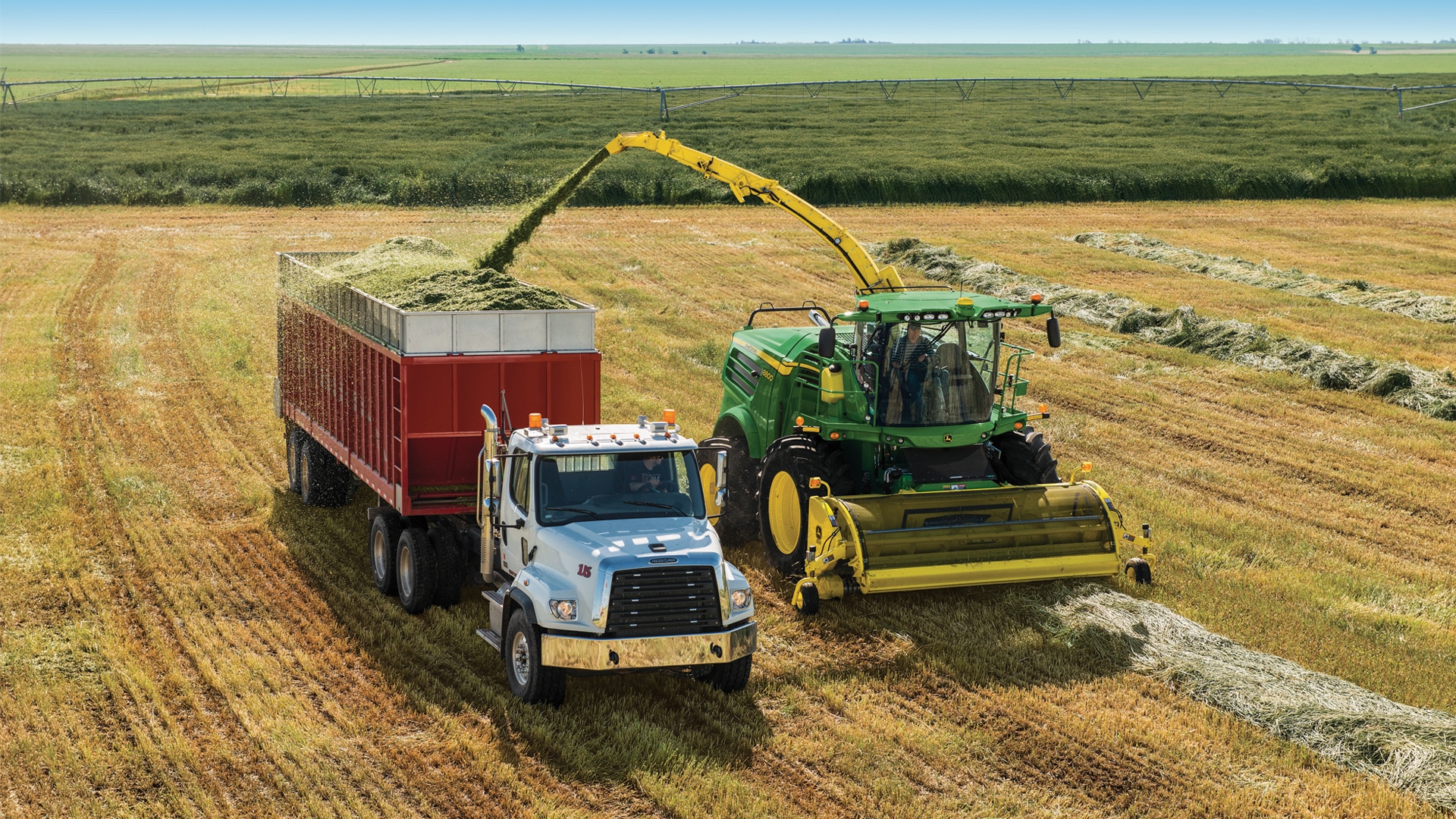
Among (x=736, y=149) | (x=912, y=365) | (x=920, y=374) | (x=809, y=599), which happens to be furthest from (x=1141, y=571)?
(x=736, y=149)

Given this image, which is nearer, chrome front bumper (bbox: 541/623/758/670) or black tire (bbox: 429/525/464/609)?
chrome front bumper (bbox: 541/623/758/670)

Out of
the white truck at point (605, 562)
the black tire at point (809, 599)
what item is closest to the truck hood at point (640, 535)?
the white truck at point (605, 562)

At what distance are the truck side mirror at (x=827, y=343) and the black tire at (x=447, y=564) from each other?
3.71 meters

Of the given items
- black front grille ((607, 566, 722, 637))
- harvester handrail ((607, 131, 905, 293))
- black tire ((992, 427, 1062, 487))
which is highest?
harvester handrail ((607, 131, 905, 293))

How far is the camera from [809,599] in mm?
13164

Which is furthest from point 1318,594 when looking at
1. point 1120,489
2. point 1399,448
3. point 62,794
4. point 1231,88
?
point 1231,88

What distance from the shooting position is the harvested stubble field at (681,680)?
993cm

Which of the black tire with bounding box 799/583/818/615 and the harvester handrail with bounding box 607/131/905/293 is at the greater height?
the harvester handrail with bounding box 607/131/905/293

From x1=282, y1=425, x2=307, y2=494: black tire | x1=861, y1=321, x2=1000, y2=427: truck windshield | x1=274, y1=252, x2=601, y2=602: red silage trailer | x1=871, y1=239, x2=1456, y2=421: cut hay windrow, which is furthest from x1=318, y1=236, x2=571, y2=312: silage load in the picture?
x1=871, y1=239, x2=1456, y2=421: cut hay windrow

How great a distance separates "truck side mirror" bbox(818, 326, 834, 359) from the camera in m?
13.2

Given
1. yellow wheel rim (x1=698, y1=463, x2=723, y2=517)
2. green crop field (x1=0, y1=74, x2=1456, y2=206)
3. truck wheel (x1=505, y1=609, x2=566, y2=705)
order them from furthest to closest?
green crop field (x1=0, y1=74, x2=1456, y2=206), yellow wheel rim (x1=698, y1=463, x2=723, y2=517), truck wheel (x1=505, y1=609, x2=566, y2=705)

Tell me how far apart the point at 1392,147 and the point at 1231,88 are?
92.6 feet

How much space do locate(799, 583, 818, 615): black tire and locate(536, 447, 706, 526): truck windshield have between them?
1895mm

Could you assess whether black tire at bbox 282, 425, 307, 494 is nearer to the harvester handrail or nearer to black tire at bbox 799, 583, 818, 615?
the harvester handrail
